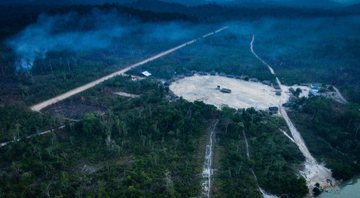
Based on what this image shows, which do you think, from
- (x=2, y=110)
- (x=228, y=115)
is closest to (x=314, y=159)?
(x=228, y=115)

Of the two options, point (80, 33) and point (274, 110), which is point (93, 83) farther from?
point (80, 33)

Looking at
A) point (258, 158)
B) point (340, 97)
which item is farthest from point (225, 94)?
point (258, 158)

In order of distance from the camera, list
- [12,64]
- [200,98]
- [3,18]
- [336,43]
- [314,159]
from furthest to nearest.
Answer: [3,18] < [336,43] < [12,64] < [200,98] < [314,159]

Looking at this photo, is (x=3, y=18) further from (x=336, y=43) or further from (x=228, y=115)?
(x=336, y=43)

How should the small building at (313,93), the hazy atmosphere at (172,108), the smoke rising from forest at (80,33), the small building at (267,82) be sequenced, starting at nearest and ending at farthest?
the hazy atmosphere at (172,108) → the small building at (313,93) → the small building at (267,82) → the smoke rising from forest at (80,33)

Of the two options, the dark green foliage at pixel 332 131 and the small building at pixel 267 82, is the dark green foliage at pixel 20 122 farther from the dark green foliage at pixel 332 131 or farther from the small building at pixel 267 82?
the small building at pixel 267 82

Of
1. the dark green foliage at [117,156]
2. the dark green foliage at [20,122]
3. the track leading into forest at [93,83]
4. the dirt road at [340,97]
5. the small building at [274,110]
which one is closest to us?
the dark green foliage at [117,156]

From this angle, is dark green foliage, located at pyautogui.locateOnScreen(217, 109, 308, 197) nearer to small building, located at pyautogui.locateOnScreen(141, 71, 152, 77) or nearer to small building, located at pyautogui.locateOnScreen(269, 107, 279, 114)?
small building, located at pyautogui.locateOnScreen(269, 107, 279, 114)

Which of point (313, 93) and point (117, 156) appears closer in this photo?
point (117, 156)

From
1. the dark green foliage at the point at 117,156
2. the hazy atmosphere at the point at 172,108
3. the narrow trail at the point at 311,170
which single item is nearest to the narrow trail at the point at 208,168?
the hazy atmosphere at the point at 172,108
